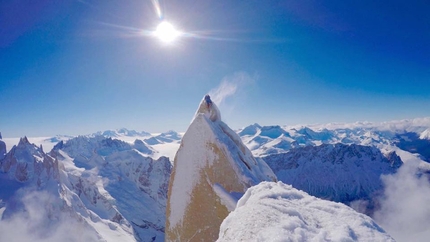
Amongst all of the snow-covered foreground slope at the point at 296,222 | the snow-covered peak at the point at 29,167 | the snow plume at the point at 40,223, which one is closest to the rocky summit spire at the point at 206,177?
the snow-covered foreground slope at the point at 296,222

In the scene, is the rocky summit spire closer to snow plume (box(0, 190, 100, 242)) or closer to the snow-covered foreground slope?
the snow-covered foreground slope

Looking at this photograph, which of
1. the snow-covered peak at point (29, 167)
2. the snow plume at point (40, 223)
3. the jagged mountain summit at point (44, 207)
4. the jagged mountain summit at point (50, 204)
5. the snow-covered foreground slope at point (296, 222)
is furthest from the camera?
the snow-covered peak at point (29, 167)

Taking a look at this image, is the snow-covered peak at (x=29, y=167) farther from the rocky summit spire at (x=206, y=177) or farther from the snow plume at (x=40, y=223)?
the rocky summit spire at (x=206, y=177)

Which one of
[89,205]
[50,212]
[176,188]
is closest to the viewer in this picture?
[176,188]

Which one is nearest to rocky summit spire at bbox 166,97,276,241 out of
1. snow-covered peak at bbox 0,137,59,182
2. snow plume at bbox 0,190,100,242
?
snow plume at bbox 0,190,100,242

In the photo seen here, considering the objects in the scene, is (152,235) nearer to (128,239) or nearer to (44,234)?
(128,239)

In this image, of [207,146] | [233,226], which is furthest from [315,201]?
[207,146]

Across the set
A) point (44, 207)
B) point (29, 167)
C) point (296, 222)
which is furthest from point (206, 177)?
point (29, 167)
